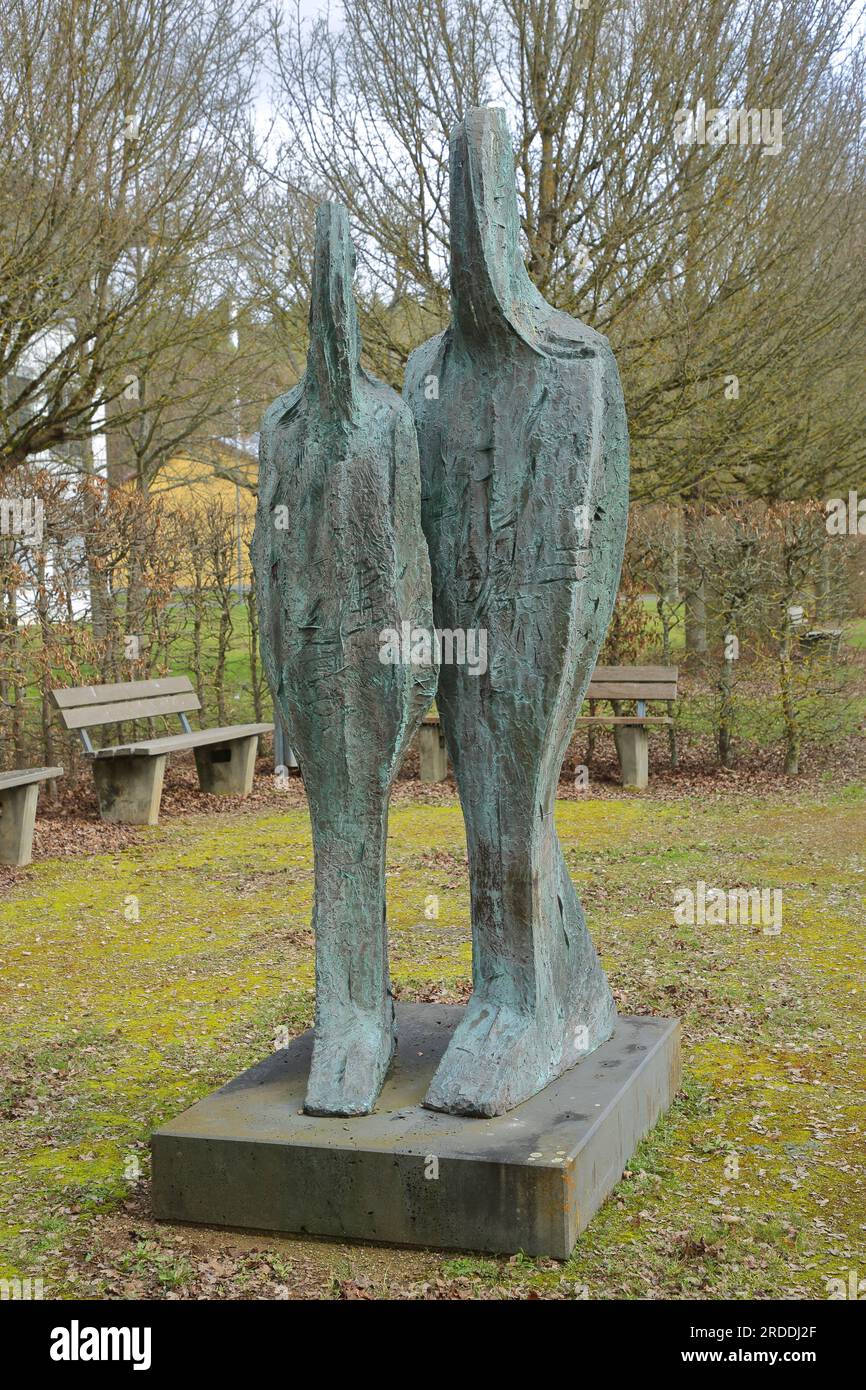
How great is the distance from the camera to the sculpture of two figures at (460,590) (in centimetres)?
371

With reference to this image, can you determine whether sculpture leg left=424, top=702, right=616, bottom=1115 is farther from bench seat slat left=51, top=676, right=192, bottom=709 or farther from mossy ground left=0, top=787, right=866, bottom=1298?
bench seat slat left=51, top=676, right=192, bottom=709

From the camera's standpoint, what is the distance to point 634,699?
11477 mm

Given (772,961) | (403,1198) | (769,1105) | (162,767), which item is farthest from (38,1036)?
(162,767)

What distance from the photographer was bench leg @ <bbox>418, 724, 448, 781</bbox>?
1173cm

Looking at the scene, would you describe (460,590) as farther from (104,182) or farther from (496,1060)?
(104,182)

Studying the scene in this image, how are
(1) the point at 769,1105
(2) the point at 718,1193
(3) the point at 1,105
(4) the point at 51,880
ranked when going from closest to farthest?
(2) the point at 718,1193, (1) the point at 769,1105, (4) the point at 51,880, (3) the point at 1,105

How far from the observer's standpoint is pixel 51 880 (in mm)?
8344

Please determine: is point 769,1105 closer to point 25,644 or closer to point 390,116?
point 25,644

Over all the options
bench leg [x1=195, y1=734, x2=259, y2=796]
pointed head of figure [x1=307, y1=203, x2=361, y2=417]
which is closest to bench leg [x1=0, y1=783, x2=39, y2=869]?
bench leg [x1=195, y1=734, x2=259, y2=796]

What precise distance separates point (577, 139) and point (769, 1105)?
341 inches

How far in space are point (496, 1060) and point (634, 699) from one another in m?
7.89

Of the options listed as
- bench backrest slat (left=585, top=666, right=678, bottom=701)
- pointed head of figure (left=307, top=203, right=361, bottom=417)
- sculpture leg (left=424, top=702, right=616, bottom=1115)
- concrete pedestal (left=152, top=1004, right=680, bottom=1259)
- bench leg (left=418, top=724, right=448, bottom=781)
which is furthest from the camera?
bench leg (left=418, top=724, right=448, bottom=781)

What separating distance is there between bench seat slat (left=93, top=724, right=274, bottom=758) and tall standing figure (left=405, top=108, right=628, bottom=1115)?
6.05 m

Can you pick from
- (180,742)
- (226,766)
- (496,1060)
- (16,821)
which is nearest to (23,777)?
(16,821)
